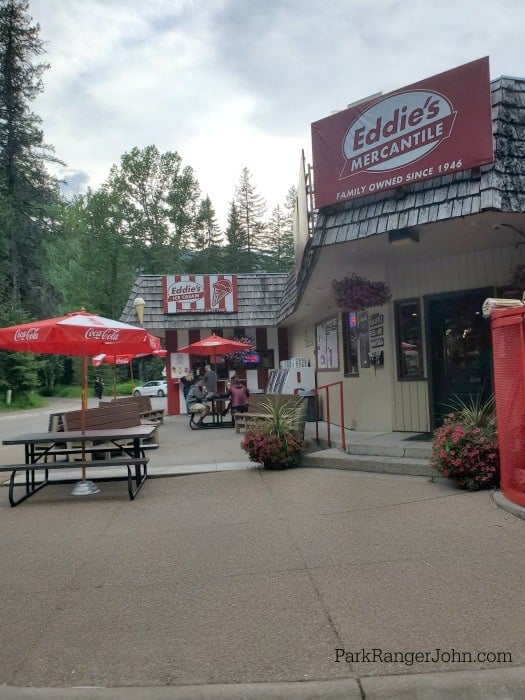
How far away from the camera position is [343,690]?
9.37 ft

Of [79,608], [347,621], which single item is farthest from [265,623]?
[79,608]

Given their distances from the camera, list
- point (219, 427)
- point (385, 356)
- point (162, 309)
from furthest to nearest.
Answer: point (162, 309) < point (219, 427) < point (385, 356)

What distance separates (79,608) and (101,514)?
2.70 m

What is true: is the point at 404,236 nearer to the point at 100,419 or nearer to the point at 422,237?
the point at 422,237

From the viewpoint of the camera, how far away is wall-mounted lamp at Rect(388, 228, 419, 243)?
7551mm

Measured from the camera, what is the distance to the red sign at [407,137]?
678cm

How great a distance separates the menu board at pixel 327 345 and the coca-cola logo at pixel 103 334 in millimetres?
6295

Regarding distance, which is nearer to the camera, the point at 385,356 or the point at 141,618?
the point at 141,618

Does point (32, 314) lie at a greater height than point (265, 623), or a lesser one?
greater

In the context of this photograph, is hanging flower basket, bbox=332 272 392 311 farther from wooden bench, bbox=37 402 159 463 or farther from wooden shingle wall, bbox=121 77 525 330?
wooden bench, bbox=37 402 159 463

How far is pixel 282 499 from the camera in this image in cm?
681

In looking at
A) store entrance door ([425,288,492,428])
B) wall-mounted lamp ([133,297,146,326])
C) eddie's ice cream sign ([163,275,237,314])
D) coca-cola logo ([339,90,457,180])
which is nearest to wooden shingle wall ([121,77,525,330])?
coca-cola logo ([339,90,457,180])

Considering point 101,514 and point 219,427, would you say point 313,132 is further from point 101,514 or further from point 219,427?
point 219,427

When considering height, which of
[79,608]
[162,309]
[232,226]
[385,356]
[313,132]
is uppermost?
[232,226]
